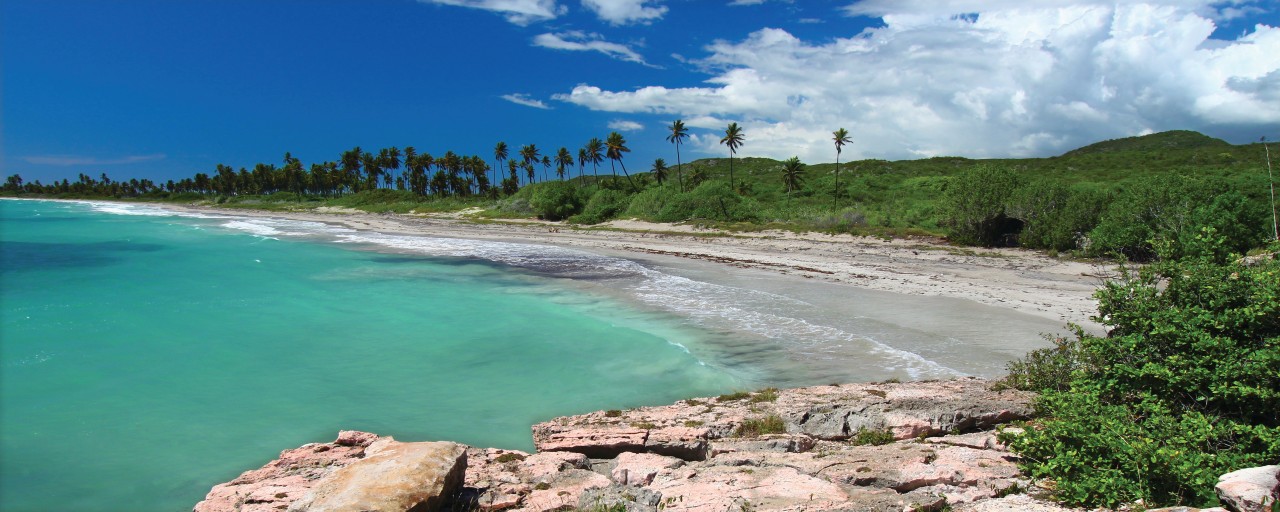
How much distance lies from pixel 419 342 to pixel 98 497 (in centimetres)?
775

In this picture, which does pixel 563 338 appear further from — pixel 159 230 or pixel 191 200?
pixel 191 200

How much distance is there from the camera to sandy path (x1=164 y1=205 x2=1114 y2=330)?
18.3 meters

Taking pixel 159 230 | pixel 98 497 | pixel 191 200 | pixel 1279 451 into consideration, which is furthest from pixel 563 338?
pixel 191 200

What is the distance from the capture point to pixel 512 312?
18734mm

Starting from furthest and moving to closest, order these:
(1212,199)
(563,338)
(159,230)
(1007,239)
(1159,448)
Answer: (159,230) → (1007,239) → (1212,199) → (563,338) → (1159,448)

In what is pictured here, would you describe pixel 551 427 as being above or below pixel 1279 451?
below

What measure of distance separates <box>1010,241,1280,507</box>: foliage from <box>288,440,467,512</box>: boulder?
521cm

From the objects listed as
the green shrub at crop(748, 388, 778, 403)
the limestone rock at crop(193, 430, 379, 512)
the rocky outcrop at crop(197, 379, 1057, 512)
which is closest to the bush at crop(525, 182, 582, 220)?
the green shrub at crop(748, 388, 778, 403)

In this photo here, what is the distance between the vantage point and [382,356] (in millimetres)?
14242

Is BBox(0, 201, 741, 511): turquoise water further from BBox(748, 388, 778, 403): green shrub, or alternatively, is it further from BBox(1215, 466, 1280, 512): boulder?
BBox(1215, 466, 1280, 512): boulder

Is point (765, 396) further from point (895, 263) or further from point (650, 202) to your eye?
point (650, 202)

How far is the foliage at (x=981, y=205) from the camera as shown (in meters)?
29.9

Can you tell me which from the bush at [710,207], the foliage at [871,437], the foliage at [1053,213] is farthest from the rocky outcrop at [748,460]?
the bush at [710,207]

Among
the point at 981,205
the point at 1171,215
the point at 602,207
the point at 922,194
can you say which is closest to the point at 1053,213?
the point at 981,205
